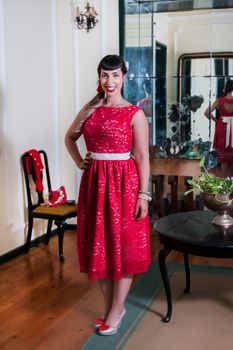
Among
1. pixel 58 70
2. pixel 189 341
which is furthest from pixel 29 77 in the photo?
pixel 189 341

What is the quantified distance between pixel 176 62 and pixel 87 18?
0.91m

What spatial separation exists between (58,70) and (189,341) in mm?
2894

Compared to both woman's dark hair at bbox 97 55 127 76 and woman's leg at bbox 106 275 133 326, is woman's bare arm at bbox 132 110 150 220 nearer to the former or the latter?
woman's dark hair at bbox 97 55 127 76

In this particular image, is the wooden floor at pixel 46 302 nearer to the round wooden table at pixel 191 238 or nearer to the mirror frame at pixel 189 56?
the round wooden table at pixel 191 238

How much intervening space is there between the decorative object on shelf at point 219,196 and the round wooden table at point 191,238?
5 cm

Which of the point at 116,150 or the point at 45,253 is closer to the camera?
the point at 116,150

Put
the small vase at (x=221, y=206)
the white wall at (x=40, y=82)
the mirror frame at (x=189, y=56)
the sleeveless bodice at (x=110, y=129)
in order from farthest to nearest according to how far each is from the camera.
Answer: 1. the mirror frame at (x=189, y=56)
2. the white wall at (x=40, y=82)
3. the small vase at (x=221, y=206)
4. the sleeveless bodice at (x=110, y=129)

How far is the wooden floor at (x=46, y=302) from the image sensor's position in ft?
8.14

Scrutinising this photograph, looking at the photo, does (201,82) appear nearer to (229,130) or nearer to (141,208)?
(229,130)

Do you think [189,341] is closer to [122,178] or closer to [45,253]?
[122,178]

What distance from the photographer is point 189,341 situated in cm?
241

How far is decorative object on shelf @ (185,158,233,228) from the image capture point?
2.58m

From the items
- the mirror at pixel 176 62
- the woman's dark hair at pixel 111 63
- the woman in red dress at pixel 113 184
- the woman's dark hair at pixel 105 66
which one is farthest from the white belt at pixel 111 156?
the mirror at pixel 176 62

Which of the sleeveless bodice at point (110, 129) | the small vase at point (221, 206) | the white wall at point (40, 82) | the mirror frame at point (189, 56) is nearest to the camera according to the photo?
the sleeveless bodice at point (110, 129)
